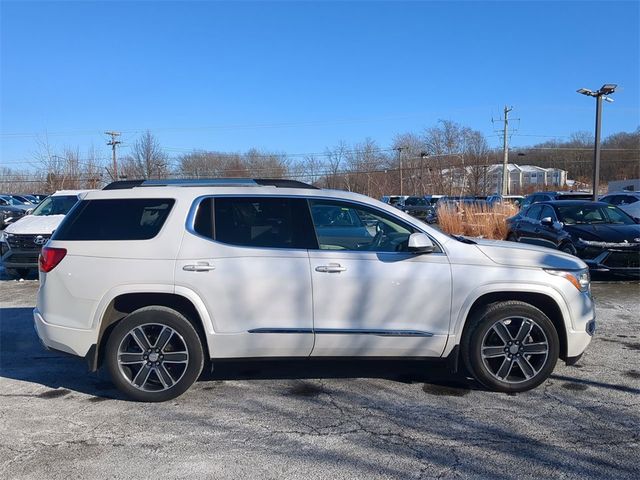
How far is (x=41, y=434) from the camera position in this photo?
3.88m

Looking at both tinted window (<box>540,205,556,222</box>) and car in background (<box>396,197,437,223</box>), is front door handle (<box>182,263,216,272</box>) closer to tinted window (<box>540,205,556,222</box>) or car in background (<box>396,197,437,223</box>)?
tinted window (<box>540,205,556,222</box>)

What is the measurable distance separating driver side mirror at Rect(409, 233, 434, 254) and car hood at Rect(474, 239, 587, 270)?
504 mm

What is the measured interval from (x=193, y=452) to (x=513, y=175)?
108m

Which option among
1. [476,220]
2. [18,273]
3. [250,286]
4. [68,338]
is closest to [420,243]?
[250,286]

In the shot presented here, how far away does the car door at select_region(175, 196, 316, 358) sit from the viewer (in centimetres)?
432

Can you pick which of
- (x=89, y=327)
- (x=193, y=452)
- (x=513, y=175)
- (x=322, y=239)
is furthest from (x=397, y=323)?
(x=513, y=175)

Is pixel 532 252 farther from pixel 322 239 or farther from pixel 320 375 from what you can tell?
pixel 320 375

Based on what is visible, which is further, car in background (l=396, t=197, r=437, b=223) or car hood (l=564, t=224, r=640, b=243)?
car in background (l=396, t=197, r=437, b=223)

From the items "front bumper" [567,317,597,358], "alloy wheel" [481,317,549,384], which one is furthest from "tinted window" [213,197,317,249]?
"front bumper" [567,317,597,358]

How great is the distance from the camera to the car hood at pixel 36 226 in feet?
33.9

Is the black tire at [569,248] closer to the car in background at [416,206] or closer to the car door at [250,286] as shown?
the car door at [250,286]

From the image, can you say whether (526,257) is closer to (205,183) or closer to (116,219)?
(205,183)

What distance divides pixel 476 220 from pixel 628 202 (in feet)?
27.5

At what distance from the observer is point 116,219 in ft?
14.9
